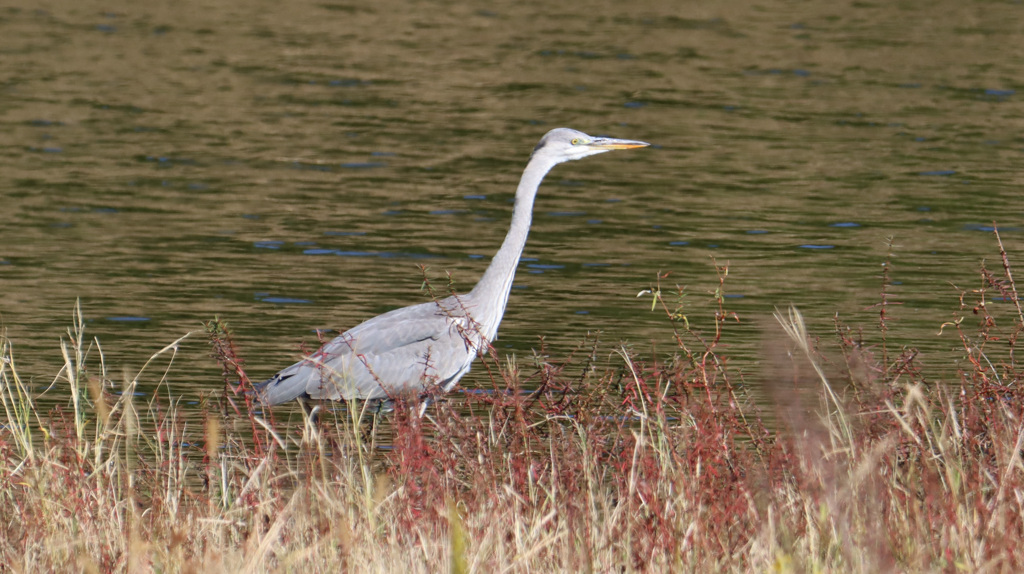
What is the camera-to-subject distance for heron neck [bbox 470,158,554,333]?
865cm

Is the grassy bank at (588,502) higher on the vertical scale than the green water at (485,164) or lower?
higher

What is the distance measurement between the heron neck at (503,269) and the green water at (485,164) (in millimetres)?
703

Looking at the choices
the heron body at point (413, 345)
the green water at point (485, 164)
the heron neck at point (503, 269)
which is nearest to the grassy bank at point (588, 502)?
the green water at point (485, 164)

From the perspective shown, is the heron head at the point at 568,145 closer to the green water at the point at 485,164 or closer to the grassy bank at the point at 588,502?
the green water at the point at 485,164

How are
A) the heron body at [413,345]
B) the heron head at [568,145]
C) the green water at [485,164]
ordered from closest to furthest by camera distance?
1. the heron body at [413,345]
2. the heron head at [568,145]
3. the green water at [485,164]

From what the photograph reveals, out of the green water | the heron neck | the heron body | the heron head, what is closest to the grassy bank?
the green water

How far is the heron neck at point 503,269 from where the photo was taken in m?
8.65

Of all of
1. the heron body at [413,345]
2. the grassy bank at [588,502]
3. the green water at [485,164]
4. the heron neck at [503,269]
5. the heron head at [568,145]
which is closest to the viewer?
the grassy bank at [588,502]

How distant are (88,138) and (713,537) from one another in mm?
14802

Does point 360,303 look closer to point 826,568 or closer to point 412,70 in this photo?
point 826,568

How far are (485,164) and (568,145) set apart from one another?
886 centimetres

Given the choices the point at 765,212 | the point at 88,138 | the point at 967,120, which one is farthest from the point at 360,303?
the point at 967,120

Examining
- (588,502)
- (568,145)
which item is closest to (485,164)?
(568,145)

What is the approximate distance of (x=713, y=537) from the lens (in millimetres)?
5328
